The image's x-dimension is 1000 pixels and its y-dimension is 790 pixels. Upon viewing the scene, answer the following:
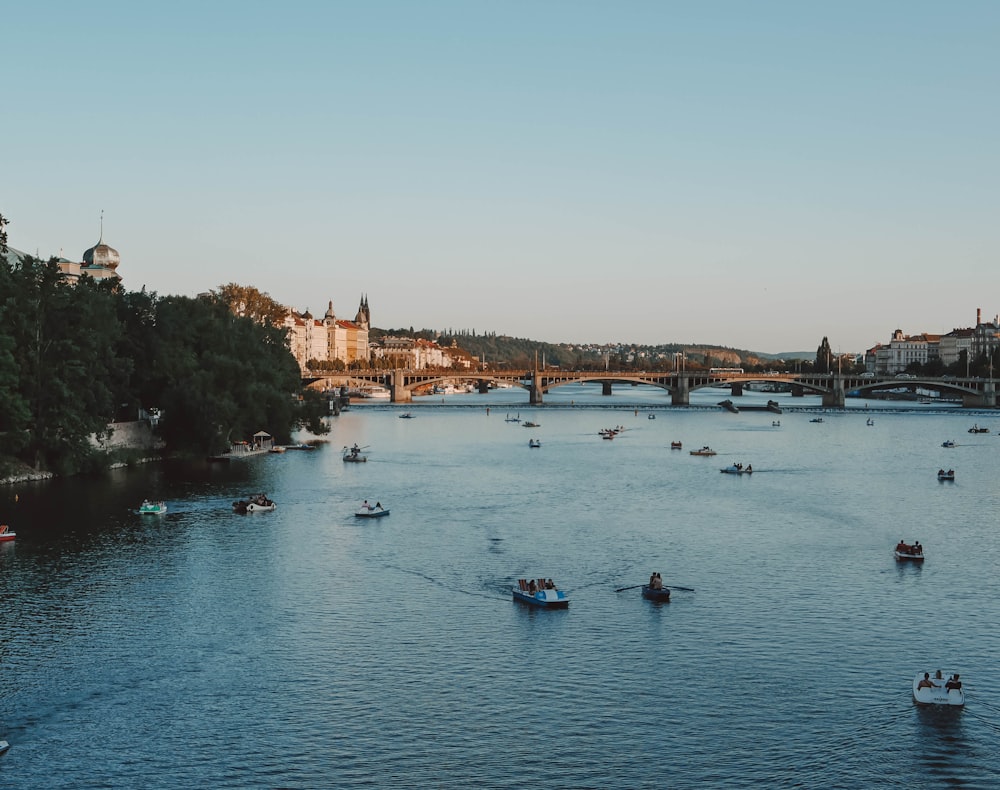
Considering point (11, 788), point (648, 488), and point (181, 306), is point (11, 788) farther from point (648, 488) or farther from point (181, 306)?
point (181, 306)

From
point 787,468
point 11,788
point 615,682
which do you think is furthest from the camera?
point 787,468

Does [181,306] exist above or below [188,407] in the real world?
above

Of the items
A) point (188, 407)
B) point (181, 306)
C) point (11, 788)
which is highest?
point (181, 306)

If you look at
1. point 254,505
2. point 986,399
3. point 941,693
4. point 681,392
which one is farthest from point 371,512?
point 986,399

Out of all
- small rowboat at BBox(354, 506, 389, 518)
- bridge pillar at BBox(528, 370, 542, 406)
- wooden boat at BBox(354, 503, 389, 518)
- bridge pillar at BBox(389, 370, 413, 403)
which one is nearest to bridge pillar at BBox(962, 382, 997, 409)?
bridge pillar at BBox(528, 370, 542, 406)

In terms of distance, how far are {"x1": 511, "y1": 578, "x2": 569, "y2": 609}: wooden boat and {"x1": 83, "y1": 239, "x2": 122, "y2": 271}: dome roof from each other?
10324cm

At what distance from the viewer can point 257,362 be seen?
9038 cm

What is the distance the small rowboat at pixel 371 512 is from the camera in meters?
57.6

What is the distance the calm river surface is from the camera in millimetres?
25125

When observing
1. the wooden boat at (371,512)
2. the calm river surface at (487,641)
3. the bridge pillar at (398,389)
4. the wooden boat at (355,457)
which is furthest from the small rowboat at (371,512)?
the bridge pillar at (398,389)

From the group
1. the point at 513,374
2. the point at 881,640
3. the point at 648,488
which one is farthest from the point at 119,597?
the point at 513,374

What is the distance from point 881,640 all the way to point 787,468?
52.5 m

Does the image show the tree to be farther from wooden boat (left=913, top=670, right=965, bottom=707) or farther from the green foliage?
wooden boat (left=913, top=670, right=965, bottom=707)

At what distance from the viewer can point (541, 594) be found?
1478 inches
